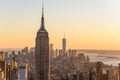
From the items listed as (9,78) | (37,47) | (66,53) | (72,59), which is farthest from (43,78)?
(66,53)

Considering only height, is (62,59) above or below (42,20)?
below

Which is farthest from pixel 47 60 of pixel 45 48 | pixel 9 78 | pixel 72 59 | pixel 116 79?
pixel 9 78

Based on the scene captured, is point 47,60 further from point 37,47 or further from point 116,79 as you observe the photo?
point 116,79

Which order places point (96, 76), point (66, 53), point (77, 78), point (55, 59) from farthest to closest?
point (66, 53), point (55, 59), point (77, 78), point (96, 76)

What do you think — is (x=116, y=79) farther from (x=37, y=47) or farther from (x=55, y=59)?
(x=55, y=59)

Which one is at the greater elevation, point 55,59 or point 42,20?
point 42,20

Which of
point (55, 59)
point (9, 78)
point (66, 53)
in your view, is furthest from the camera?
point (66, 53)

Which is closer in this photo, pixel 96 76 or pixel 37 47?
pixel 96 76

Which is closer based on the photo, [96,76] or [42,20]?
[96,76]

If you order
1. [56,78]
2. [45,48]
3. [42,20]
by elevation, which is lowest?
[56,78]
